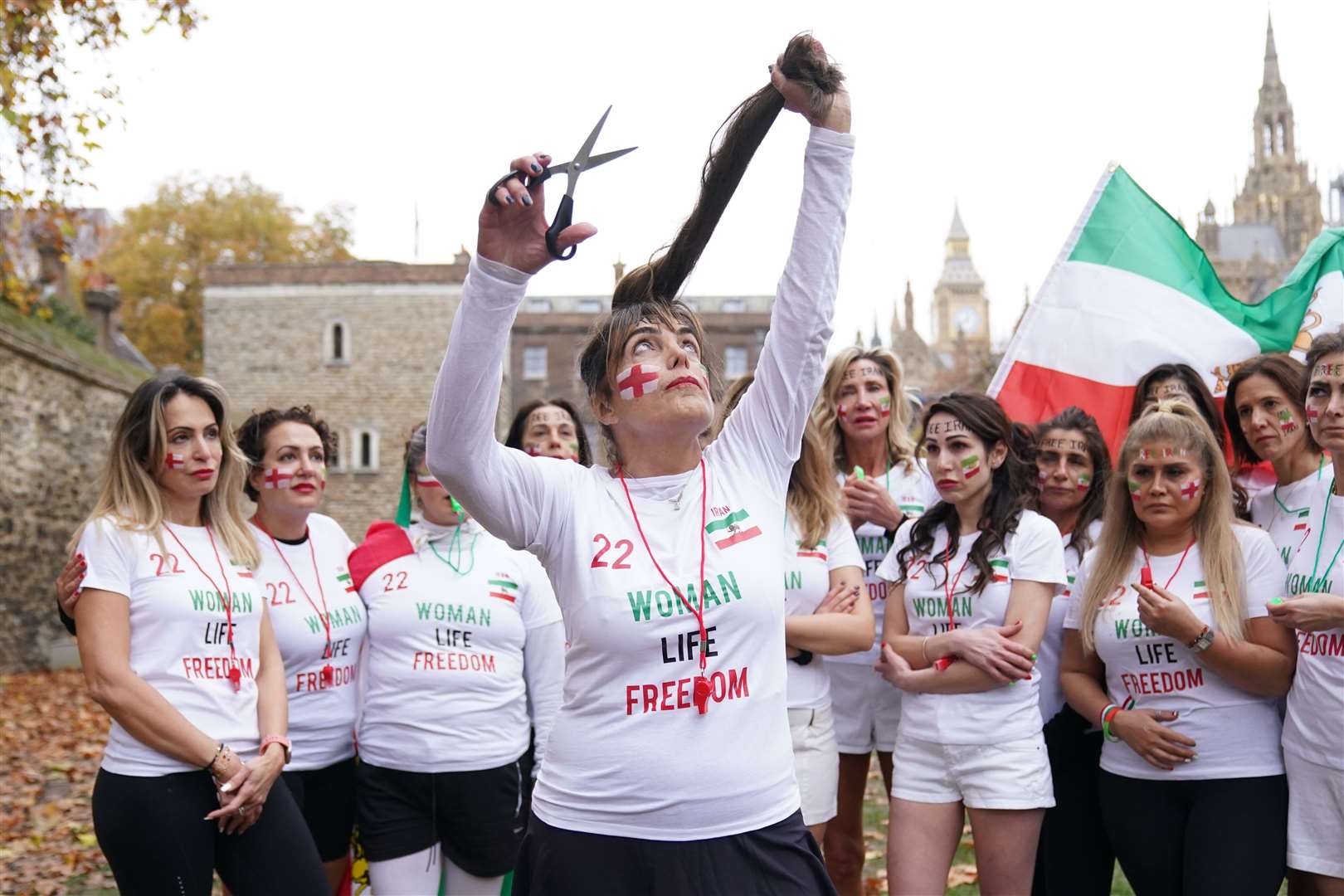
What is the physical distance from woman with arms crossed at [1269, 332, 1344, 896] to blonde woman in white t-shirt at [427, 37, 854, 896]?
6.36 feet

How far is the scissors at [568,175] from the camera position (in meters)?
2.25

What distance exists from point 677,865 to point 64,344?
2018 centimetres

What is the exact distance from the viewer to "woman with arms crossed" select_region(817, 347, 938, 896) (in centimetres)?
490

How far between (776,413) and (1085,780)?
97.7 inches

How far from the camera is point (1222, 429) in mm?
4988

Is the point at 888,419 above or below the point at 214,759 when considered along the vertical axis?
above

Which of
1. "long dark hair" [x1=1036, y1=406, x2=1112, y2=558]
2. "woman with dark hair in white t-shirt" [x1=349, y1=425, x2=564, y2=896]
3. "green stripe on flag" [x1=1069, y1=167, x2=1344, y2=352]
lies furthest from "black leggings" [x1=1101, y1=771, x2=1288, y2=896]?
"green stripe on flag" [x1=1069, y1=167, x2=1344, y2=352]

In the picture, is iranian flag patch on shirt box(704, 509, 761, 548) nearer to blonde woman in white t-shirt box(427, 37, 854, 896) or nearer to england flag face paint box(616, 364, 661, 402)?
blonde woman in white t-shirt box(427, 37, 854, 896)

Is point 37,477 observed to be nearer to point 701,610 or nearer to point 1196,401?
point 1196,401

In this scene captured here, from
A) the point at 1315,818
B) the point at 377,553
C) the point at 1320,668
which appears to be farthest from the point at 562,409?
the point at 1315,818

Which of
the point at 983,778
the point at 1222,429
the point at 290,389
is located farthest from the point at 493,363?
the point at 290,389

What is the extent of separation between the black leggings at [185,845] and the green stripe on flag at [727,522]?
203 centimetres

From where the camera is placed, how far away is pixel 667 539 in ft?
8.59

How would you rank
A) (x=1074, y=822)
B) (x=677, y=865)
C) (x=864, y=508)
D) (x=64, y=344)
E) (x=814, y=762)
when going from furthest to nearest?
(x=64, y=344) → (x=864, y=508) → (x=1074, y=822) → (x=814, y=762) → (x=677, y=865)
